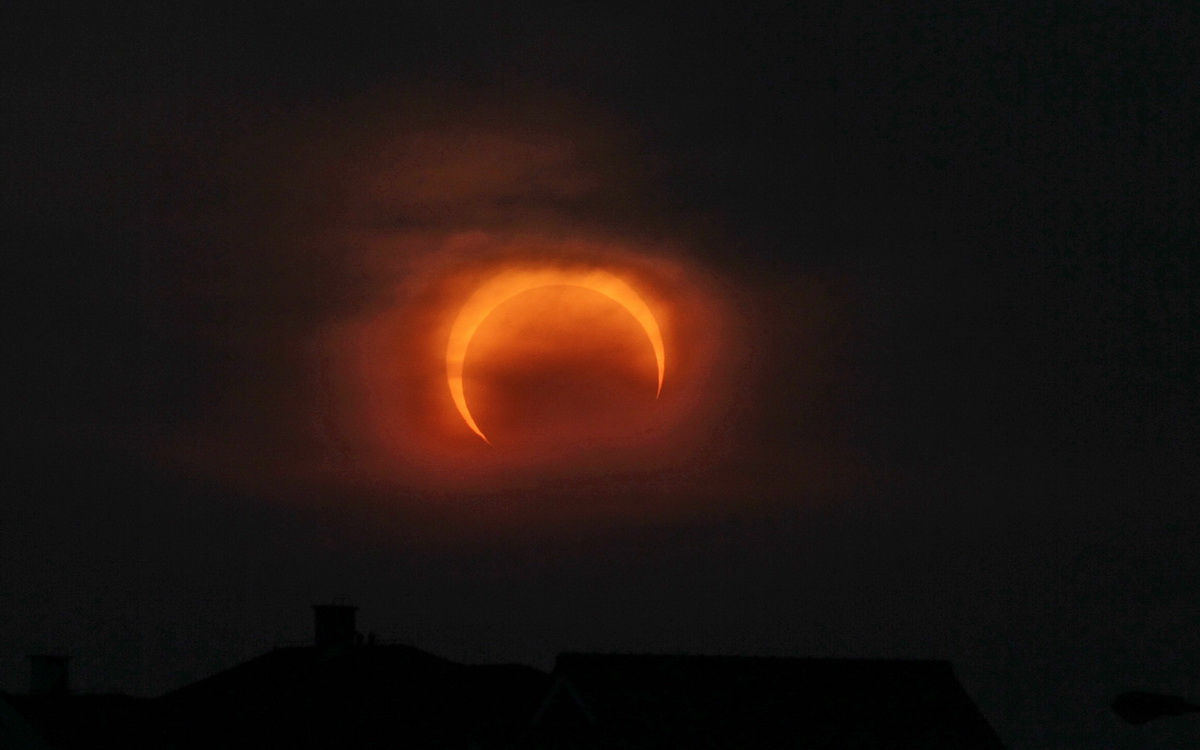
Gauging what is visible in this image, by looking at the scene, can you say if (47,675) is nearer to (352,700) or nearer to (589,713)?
(352,700)

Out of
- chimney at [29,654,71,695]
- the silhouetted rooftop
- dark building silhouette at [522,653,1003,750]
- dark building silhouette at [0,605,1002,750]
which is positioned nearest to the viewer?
dark building silhouette at [0,605,1002,750]

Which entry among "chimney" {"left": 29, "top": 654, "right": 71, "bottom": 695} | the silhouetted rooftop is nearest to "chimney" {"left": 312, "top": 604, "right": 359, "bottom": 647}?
the silhouetted rooftop

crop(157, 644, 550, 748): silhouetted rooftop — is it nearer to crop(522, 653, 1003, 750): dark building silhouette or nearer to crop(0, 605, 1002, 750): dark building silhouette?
crop(0, 605, 1002, 750): dark building silhouette

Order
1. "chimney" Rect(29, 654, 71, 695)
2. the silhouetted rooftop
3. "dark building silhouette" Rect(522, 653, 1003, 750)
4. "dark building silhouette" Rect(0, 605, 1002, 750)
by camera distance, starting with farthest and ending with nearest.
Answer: "chimney" Rect(29, 654, 71, 695) → the silhouetted rooftop → "dark building silhouette" Rect(522, 653, 1003, 750) → "dark building silhouette" Rect(0, 605, 1002, 750)

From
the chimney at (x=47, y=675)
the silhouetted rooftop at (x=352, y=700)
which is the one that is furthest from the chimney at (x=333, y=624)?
the chimney at (x=47, y=675)

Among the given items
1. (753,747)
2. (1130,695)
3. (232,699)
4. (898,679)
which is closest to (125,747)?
(232,699)

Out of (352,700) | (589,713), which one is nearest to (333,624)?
(352,700)

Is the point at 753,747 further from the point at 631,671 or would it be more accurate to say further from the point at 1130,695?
the point at 1130,695
